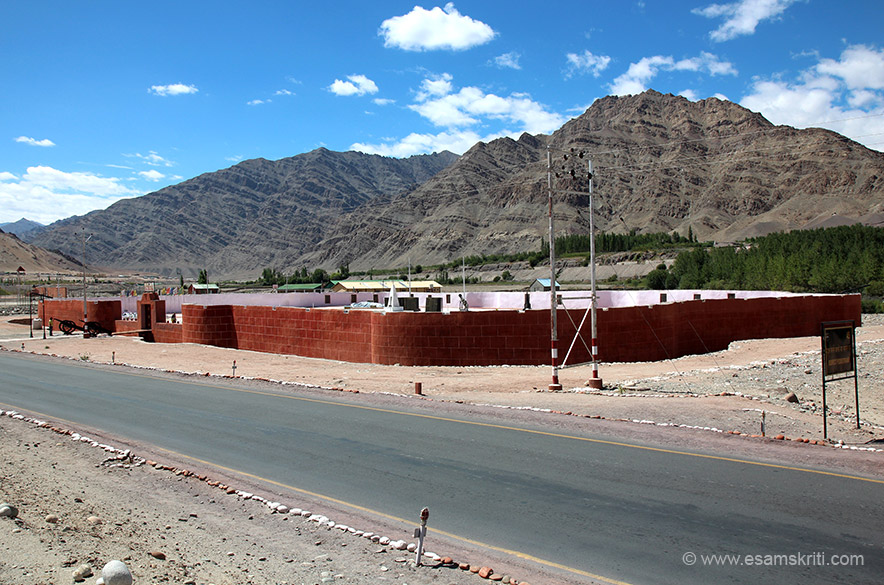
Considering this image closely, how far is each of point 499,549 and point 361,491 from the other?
269cm

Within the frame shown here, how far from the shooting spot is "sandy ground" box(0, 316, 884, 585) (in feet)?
21.9

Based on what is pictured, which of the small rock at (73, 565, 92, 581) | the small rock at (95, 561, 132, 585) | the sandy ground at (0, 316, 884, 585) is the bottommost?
the sandy ground at (0, 316, 884, 585)

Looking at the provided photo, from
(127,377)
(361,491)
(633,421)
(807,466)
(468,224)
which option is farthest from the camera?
(468,224)

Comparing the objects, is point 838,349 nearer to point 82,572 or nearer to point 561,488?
point 561,488

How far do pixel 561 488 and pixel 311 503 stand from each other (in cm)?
345

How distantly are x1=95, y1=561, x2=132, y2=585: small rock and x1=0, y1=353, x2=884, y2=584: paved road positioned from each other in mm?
3269

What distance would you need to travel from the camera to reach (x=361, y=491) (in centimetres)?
921

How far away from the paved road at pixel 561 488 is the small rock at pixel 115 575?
327cm

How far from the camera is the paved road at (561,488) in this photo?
22.7 ft

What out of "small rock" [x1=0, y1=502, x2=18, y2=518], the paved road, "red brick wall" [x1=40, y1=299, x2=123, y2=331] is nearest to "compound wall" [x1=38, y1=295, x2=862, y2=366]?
the paved road

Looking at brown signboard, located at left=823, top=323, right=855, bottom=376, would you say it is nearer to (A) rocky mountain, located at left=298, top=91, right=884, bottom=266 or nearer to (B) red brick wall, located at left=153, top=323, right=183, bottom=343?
(B) red brick wall, located at left=153, top=323, right=183, bottom=343

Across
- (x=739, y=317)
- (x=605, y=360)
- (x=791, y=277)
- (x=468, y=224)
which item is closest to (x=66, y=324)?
(x=605, y=360)

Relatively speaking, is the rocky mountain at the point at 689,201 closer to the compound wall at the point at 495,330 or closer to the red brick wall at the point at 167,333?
the compound wall at the point at 495,330

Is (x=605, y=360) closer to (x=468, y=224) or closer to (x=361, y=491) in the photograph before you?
(x=361, y=491)
